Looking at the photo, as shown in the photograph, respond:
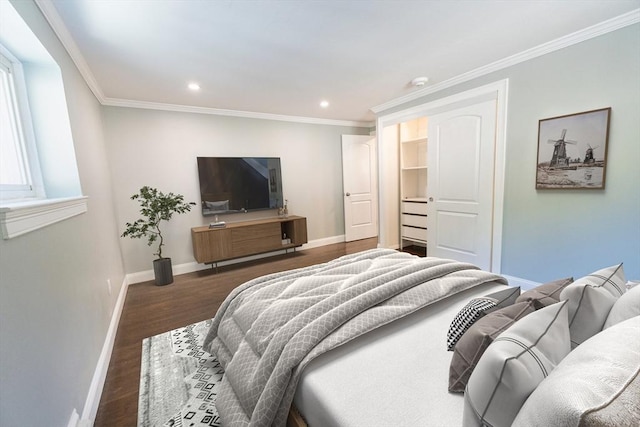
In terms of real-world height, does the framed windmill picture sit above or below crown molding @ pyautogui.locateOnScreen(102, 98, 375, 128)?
below

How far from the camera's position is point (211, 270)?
3.81 metres

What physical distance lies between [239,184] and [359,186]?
2296 millimetres

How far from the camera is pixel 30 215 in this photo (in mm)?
1016

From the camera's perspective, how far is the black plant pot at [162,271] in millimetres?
3311

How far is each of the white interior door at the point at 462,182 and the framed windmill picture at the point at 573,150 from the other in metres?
0.49

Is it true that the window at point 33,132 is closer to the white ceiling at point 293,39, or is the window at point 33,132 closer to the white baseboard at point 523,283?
the white ceiling at point 293,39

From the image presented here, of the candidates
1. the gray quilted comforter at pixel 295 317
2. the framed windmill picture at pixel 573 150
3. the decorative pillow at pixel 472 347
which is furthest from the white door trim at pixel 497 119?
the decorative pillow at pixel 472 347

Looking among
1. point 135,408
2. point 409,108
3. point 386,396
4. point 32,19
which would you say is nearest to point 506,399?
point 386,396

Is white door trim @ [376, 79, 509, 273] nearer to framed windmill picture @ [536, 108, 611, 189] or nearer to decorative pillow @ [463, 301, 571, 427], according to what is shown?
framed windmill picture @ [536, 108, 611, 189]

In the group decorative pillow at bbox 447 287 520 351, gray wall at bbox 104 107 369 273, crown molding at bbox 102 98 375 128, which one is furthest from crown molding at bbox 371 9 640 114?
decorative pillow at bbox 447 287 520 351

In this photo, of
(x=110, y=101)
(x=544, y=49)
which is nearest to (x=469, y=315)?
(x=544, y=49)

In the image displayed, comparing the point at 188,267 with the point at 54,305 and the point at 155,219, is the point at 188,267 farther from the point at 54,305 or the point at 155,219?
the point at 54,305

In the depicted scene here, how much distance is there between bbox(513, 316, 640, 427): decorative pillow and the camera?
16.1 inches

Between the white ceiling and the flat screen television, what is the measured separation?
1028 millimetres
